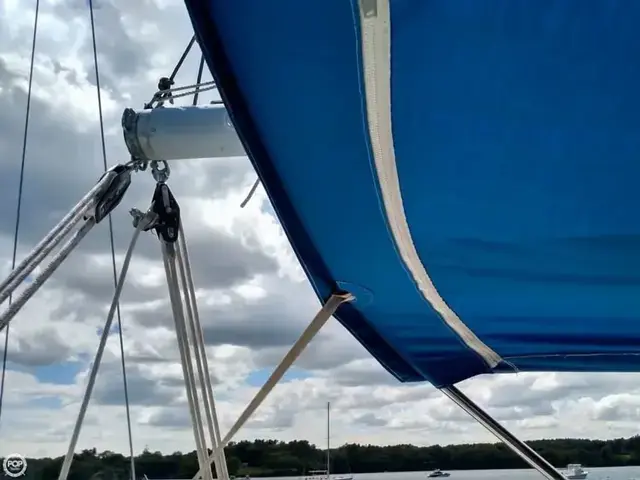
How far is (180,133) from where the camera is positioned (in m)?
1.77

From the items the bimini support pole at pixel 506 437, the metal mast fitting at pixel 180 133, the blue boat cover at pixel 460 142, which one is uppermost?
the metal mast fitting at pixel 180 133

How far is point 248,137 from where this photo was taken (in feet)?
3.96

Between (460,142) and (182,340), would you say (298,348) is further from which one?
(460,142)

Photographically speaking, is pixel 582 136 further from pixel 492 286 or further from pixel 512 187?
pixel 492 286

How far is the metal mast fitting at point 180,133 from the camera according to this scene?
1.73 m

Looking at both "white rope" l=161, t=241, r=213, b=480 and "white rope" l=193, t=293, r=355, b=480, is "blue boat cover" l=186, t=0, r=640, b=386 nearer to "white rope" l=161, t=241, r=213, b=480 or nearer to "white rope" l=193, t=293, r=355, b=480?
"white rope" l=193, t=293, r=355, b=480

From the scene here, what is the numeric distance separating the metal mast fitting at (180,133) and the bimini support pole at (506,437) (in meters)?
1.02

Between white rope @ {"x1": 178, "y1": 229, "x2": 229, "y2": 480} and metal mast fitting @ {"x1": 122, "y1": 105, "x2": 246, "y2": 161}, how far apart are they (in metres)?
0.29

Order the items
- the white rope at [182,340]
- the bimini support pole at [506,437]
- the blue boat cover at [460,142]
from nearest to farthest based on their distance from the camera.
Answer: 1. the blue boat cover at [460,142]
2. the white rope at [182,340]
3. the bimini support pole at [506,437]

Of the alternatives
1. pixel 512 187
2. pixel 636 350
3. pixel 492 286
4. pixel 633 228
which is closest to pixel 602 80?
pixel 512 187

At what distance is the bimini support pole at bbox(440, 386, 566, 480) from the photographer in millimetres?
2225
